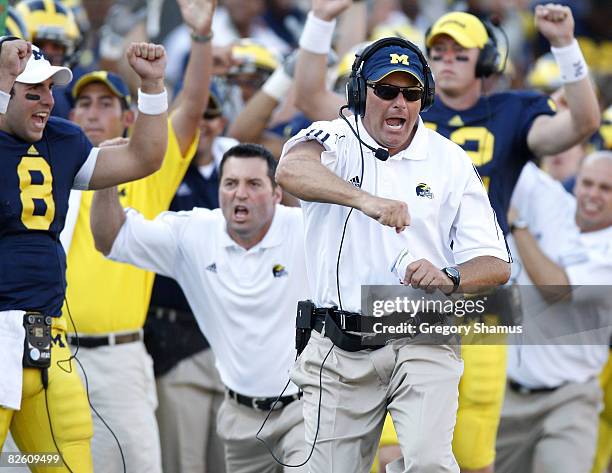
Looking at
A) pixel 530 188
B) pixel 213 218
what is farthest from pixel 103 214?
pixel 530 188

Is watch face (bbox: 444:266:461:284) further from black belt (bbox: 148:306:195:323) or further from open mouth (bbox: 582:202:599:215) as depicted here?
open mouth (bbox: 582:202:599:215)

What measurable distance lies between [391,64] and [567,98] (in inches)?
87.2

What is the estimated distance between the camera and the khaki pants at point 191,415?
26.6 feet

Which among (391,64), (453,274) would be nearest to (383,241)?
(453,274)

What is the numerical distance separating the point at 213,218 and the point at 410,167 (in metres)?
1.96

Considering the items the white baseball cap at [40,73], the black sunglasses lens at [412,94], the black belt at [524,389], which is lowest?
the black belt at [524,389]

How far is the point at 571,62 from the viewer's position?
7.47 meters

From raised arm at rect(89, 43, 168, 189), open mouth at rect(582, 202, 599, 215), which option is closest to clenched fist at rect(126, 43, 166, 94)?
raised arm at rect(89, 43, 168, 189)

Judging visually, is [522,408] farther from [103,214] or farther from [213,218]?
[103,214]

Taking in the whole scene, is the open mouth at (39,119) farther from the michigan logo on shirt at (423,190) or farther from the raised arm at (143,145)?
the michigan logo on shirt at (423,190)

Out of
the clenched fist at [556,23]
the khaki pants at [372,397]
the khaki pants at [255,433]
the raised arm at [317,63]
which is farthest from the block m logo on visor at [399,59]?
the raised arm at [317,63]

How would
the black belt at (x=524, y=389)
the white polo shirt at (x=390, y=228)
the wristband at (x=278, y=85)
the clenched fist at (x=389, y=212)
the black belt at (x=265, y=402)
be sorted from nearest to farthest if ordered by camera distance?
the clenched fist at (x=389, y=212), the white polo shirt at (x=390, y=228), the black belt at (x=265, y=402), the black belt at (x=524, y=389), the wristband at (x=278, y=85)

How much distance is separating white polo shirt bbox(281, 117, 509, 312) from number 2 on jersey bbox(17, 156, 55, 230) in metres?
1.17

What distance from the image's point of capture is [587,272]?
8.43 metres
